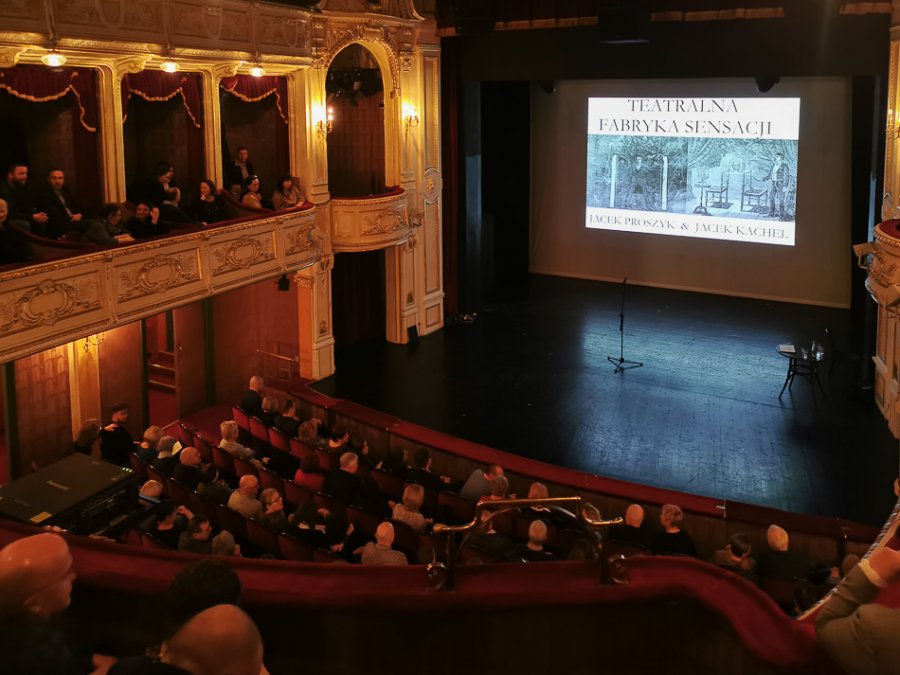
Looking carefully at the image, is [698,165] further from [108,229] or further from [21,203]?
[21,203]

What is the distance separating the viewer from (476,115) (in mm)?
15148

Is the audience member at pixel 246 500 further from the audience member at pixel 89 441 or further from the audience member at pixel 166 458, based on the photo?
the audience member at pixel 89 441

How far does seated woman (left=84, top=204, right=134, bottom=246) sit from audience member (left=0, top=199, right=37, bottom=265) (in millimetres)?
750

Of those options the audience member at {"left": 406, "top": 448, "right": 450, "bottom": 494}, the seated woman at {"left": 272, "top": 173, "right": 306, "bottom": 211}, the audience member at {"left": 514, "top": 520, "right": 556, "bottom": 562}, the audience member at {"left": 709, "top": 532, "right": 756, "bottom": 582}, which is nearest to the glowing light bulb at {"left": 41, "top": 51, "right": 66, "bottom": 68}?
the seated woman at {"left": 272, "top": 173, "right": 306, "bottom": 211}

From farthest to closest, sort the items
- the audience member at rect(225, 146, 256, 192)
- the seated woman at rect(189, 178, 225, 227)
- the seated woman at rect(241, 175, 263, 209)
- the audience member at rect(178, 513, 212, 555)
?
→ the audience member at rect(225, 146, 256, 192) → the seated woman at rect(241, 175, 263, 209) → the seated woman at rect(189, 178, 225, 227) → the audience member at rect(178, 513, 212, 555)

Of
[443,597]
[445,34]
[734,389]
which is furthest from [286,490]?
[445,34]

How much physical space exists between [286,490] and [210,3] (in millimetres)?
5465

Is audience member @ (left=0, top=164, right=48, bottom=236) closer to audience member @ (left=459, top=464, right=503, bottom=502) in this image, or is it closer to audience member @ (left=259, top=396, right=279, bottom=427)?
audience member @ (left=259, top=396, right=279, bottom=427)

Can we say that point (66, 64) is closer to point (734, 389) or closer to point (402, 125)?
point (402, 125)

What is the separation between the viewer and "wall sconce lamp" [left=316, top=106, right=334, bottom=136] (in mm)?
12320

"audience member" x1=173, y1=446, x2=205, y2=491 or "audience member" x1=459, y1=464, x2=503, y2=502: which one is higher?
"audience member" x1=173, y1=446, x2=205, y2=491

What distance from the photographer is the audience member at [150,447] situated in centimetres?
837

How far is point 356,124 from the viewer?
1399 centimetres

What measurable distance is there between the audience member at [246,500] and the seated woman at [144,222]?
345 centimetres
